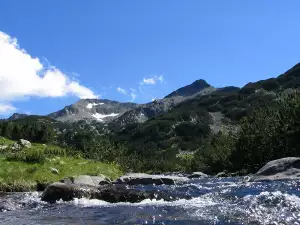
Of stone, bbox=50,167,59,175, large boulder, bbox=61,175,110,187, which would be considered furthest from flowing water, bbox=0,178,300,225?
stone, bbox=50,167,59,175

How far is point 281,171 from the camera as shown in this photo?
43.2 m

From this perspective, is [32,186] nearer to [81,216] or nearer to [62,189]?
[62,189]

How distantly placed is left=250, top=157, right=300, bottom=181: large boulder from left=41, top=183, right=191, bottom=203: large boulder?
17.4 meters

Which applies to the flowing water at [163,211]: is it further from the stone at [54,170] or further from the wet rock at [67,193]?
the stone at [54,170]

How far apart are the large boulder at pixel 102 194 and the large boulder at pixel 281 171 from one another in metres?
17.4

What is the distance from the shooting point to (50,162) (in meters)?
42.4

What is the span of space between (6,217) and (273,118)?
9872cm

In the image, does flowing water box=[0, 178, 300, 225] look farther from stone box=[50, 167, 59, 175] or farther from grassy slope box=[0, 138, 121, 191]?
stone box=[50, 167, 59, 175]

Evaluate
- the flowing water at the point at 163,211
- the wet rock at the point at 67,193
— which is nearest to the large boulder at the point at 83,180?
the wet rock at the point at 67,193

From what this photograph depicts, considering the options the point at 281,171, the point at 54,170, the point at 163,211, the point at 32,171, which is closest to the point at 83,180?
the point at 54,170

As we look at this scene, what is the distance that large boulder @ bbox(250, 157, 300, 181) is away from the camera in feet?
136

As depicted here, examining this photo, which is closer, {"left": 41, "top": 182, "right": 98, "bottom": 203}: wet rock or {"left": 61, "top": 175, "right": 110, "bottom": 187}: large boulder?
{"left": 41, "top": 182, "right": 98, "bottom": 203}: wet rock

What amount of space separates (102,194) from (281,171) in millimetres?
23562

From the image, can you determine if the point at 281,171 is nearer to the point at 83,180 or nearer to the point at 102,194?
the point at 83,180
